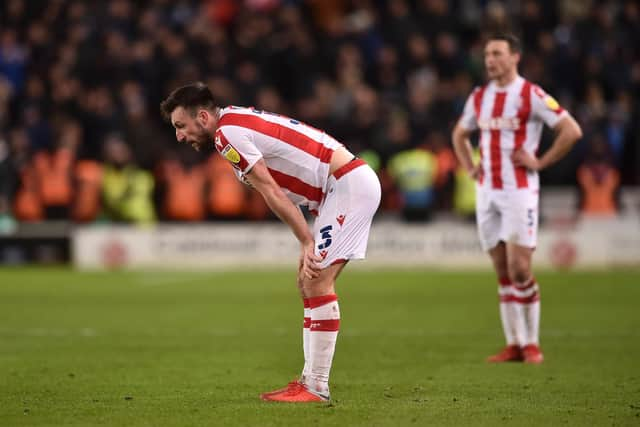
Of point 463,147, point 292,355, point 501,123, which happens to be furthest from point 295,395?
point 463,147

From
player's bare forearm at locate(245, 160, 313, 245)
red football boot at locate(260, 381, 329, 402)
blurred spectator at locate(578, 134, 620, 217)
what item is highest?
blurred spectator at locate(578, 134, 620, 217)

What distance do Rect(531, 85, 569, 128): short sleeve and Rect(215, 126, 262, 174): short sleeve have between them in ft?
10.4

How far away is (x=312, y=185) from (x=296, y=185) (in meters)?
0.10

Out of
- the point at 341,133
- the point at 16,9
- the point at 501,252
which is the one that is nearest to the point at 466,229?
the point at 341,133

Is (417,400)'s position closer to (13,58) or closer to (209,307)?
(209,307)

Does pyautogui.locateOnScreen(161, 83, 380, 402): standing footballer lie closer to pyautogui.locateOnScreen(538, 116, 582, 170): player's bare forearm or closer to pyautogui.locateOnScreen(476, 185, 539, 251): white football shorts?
pyautogui.locateOnScreen(476, 185, 539, 251): white football shorts

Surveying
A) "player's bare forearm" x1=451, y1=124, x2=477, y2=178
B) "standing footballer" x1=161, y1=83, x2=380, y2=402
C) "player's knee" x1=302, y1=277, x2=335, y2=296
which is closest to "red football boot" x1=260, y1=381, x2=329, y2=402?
"standing footballer" x1=161, y1=83, x2=380, y2=402

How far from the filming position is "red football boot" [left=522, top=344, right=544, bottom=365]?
29.1ft

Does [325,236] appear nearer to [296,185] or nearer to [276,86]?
[296,185]

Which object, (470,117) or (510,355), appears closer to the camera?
(510,355)

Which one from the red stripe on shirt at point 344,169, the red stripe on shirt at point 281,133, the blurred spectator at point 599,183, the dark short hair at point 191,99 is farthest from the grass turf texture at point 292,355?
the blurred spectator at point 599,183

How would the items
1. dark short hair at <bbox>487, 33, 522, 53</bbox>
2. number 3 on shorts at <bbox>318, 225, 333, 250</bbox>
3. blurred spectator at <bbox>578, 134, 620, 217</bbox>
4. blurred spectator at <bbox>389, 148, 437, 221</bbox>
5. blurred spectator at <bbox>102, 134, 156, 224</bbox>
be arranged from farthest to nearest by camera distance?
blurred spectator at <bbox>102, 134, 156, 224</bbox>
blurred spectator at <bbox>389, 148, 437, 221</bbox>
blurred spectator at <bbox>578, 134, 620, 217</bbox>
dark short hair at <bbox>487, 33, 522, 53</bbox>
number 3 on shorts at <bbox>318, 225, 333, 250</bbox>

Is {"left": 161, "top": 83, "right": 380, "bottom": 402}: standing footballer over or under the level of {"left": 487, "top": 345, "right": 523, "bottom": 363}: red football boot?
over

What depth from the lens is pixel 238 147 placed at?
6.56 m
